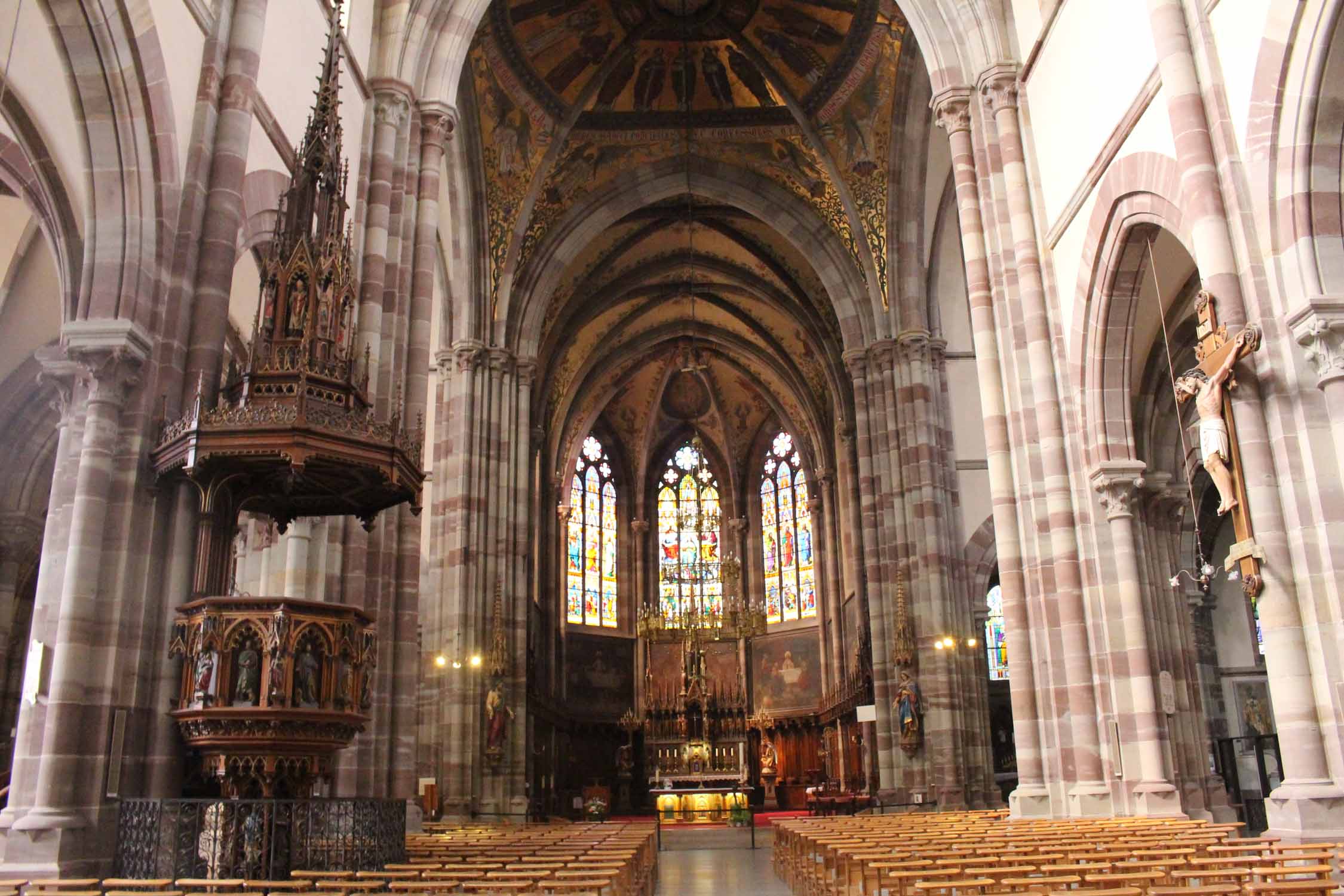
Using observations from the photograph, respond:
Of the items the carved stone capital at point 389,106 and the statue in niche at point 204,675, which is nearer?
the statue in niche at point 204,675

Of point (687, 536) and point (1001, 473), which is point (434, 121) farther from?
point (687, 536)

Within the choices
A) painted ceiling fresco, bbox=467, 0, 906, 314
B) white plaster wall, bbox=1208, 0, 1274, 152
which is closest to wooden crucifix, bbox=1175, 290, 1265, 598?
white plaster wall, bbox=1208, 0, 1274, 152

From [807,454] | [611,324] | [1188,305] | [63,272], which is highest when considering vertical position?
[611,324]

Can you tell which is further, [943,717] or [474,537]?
[474,537]

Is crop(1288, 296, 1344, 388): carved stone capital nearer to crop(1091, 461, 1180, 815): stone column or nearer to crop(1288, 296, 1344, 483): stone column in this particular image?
crop(1288, 296, 1344, 483): stone column

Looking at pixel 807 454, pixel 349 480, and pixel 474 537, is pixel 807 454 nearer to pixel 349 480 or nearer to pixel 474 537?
pixel 474 537

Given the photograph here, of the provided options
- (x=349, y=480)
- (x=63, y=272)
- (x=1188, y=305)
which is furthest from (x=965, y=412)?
(x=63, y=272)

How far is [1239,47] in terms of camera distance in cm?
941

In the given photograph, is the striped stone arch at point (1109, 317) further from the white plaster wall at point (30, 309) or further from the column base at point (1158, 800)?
the white plaster wall at point (30, 309)

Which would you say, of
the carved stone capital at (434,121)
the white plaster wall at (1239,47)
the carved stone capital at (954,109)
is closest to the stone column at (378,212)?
the carved stone capital at (434,121)

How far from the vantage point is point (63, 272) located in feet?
32.4

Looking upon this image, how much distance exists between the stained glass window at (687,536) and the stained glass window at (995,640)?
11039 mm

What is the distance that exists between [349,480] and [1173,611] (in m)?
9.37

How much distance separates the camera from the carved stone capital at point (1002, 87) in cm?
1439
